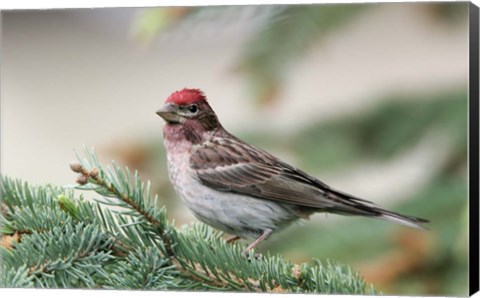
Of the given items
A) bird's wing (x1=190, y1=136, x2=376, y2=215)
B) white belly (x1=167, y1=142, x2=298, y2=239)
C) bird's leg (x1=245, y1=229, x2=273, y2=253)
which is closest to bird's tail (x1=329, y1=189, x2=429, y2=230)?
bird's wing (x1=190, y1=136, x2=376, y2=215)

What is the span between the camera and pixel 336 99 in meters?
5.04

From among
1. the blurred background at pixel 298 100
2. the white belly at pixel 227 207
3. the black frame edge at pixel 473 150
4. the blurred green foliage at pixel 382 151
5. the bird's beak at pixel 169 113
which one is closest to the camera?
the blurred green foliage at pixel 382 151

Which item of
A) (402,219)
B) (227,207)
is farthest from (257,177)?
(402,219)

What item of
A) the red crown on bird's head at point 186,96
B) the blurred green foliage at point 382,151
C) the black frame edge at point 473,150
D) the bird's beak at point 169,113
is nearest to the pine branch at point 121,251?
the blurred green foliage at point 382,151

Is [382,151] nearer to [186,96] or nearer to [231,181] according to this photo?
[231,181]

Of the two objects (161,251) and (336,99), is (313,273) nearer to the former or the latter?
(161,251)

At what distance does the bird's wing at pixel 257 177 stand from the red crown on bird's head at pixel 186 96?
303 millimetres

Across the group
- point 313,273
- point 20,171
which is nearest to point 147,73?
point 20,171

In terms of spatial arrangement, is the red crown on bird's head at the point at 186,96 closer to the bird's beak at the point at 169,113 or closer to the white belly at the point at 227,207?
the bird's beak at the point at 169,113

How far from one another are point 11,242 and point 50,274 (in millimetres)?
297

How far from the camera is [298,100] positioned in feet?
16.7

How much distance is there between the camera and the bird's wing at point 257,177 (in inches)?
195

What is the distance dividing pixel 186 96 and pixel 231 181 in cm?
63

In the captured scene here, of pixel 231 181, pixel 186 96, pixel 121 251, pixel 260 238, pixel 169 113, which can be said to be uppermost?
pixel 186 96
